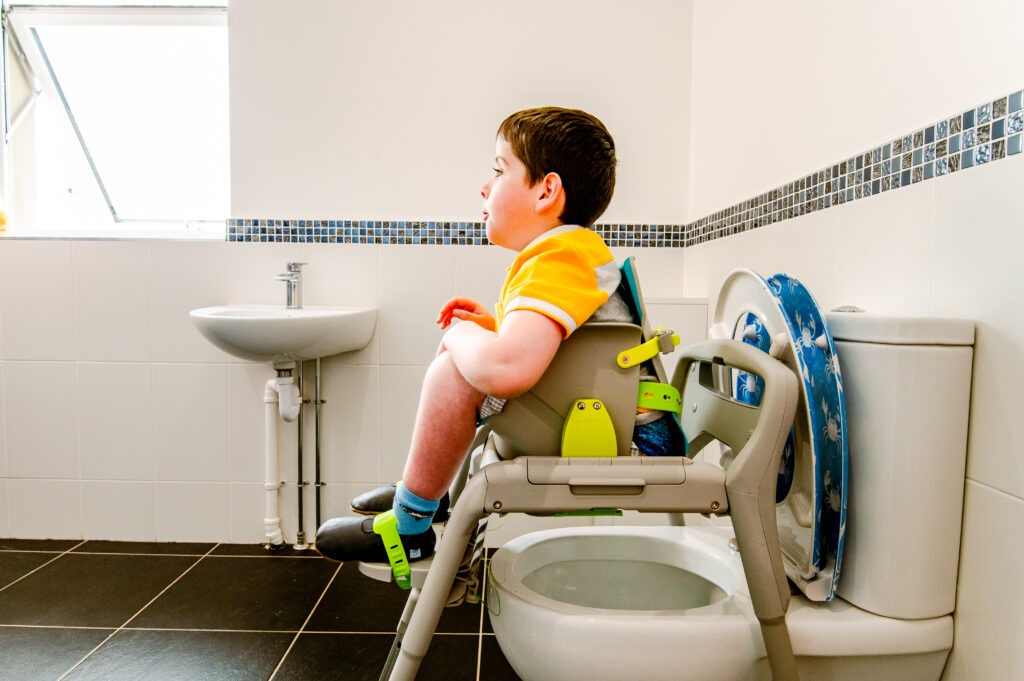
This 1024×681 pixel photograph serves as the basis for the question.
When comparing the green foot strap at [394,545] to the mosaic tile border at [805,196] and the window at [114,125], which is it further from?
the window at [114,125]

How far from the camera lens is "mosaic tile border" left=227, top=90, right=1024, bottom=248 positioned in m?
0.79

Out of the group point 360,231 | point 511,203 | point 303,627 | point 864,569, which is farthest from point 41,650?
point 864,569

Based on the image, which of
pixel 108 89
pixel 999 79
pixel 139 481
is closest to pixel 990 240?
pixel 999 79

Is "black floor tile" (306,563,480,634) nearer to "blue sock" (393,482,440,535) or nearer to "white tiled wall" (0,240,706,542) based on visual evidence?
"white tiled wall" (0,240,706,542)

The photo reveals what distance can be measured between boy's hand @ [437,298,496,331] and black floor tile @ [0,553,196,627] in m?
1.24

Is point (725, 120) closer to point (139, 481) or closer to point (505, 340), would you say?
point (505, 340)

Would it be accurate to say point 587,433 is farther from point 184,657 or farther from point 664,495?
point 184,657

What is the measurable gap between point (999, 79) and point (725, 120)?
97cm

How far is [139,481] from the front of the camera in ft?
6.66

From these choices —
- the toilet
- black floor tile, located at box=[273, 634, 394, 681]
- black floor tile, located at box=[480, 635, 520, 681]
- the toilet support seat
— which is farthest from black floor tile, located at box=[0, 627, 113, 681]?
the toilet

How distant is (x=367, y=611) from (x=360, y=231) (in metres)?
1.15

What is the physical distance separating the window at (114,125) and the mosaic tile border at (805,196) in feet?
1.63

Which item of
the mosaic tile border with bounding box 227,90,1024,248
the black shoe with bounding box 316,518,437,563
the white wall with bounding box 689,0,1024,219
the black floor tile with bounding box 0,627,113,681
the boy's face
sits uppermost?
the white wall with bounding box 689,0,1024,219

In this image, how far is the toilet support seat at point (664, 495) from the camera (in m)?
0.76
